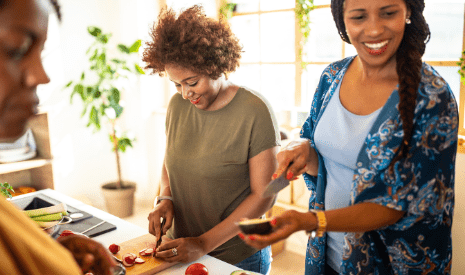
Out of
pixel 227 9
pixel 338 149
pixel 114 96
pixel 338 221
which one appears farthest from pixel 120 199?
pixel 338 221

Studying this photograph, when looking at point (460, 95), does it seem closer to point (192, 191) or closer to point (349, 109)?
point (349, 109)

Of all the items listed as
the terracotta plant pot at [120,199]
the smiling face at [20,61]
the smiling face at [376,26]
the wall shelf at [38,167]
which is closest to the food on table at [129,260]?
the smiling face at [20,61]

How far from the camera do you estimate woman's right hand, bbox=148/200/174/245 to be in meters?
1.44

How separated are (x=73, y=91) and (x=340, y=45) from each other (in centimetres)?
226

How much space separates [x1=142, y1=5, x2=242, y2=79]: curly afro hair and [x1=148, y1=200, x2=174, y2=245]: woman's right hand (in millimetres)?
535

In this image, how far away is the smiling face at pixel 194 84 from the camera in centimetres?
141

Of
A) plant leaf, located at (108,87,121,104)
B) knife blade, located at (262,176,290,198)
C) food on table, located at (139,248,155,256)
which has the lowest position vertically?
food on table, located at (139,248,155,256)

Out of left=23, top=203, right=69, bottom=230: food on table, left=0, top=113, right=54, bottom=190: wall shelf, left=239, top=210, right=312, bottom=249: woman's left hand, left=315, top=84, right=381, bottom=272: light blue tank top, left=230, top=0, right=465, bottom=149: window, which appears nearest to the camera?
left=239, top=210, right=312, bottom=249: woman's left hand

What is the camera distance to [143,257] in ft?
4.14

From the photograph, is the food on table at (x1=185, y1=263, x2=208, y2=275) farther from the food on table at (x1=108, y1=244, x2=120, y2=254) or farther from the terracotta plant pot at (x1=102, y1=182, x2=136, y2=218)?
the terracotta plant pot at (x1=102, y1=182, x2=136, y2=218)

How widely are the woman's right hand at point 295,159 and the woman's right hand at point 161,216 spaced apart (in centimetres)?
53

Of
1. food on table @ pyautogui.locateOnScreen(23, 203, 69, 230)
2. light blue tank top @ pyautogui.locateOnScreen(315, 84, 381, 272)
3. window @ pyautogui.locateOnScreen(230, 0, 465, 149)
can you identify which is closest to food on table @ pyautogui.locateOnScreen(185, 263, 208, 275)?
light blue tank top @ pyautogui.locateOnScreen(315, 84, 381, 272)

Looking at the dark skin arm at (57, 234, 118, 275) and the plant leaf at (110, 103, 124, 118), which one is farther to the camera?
the plant leaf at (110, 103, 124, 118)

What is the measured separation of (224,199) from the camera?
1421 mm
